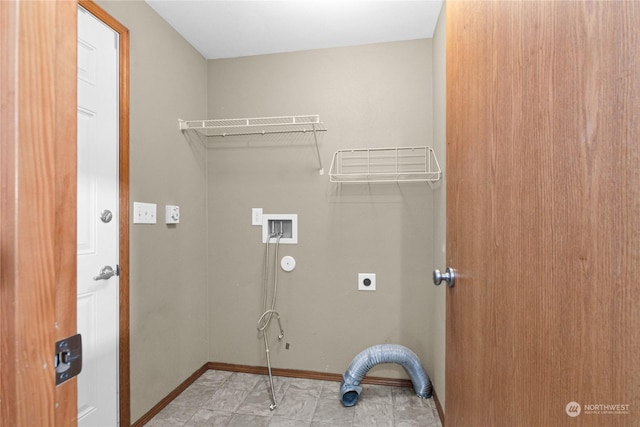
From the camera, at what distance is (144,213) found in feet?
5.86

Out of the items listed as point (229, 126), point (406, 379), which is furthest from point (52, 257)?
point (406, 379)

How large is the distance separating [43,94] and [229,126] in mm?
1870

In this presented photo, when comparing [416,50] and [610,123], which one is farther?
[416,50]

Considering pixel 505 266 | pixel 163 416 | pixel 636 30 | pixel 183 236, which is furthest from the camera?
pixel 183 236

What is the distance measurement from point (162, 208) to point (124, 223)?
32 cm

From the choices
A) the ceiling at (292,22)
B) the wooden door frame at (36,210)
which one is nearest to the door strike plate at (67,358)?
the wooden door frame at (36,210)

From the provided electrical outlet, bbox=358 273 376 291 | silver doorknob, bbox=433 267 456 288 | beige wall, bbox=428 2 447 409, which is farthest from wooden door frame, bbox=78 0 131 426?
beige wall, bbox=428 2 447 409

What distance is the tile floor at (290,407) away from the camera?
1797mm

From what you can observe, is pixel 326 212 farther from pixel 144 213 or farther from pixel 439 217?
pixel 144 213

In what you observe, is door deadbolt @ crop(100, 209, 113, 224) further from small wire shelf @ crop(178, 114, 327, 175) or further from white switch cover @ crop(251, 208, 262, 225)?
white switch cover @ crop(251, 208, 262, 225)

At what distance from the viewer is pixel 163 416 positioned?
72.5 inches

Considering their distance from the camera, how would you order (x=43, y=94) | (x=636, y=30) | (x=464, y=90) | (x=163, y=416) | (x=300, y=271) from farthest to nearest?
(x=300, y=271) → (x=163, y=416) → (x=464, y=90) → (x=43, y=94) → (x=636, y=30)

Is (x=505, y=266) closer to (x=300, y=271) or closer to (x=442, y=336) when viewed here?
(x=442, y=336)

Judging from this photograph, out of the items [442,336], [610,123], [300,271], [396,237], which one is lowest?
[442,336]
